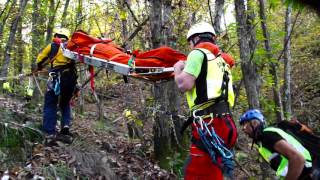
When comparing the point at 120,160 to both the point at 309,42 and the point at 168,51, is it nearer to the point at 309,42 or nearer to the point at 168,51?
the point at 168,51

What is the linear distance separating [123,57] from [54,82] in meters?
1.71

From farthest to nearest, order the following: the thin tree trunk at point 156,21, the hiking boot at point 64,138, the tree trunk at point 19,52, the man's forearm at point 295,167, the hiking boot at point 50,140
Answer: the tree trunk at point 19,52 < the hiking boot at point 64,138 < the hiking boot at point 50,140 < the thin tree trunk at point 156,21 < the man's forearm at point 295,167

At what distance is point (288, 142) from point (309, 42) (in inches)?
582

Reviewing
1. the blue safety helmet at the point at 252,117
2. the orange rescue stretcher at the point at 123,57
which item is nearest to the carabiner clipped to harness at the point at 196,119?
the blue safety helmet at the point at 252,117

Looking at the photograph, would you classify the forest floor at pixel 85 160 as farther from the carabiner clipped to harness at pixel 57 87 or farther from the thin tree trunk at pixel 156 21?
the thin tree trunk at pixel 156 21

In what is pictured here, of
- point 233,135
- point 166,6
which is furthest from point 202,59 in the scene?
point 166,6

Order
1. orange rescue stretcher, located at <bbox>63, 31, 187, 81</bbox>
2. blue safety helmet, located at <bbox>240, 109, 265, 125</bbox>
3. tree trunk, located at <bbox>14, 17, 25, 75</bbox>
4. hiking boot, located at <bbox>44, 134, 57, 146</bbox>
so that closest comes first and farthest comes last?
blue safety helmet, located at <bbox>240, 109, 265, 125</bbox> < orange rescue stretcher, located at <bbox>63, 31, 187, 81</bbox> < hiking boot, located at <bbox>44, 134, 57, 146</bbox> < tree trunk, located at <bbox>14, 17, 25, 75</bbox>

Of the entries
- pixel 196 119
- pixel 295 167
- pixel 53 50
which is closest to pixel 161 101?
pixel 53 50

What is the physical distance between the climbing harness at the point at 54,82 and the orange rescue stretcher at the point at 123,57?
0.68m

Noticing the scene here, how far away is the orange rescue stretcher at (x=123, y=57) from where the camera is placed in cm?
563

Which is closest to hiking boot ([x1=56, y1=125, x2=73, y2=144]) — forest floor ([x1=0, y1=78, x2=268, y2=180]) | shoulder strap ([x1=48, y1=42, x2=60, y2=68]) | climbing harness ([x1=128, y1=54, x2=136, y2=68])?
forest floor ([x1=0, y1=78, x2=268, y2=180])

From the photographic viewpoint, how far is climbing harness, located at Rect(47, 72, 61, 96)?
714 centimetres

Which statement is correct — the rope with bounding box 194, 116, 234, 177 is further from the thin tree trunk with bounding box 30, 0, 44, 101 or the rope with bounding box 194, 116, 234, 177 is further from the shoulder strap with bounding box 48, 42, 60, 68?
the thin tree trunk with bounding box 30, 0, 44, 101

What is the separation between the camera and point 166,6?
6.94m
